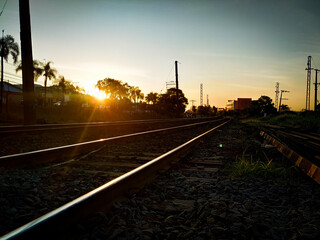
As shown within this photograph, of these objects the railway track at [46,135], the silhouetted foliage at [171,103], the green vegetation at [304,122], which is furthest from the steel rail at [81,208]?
the silhouetted foliage at [171,103]

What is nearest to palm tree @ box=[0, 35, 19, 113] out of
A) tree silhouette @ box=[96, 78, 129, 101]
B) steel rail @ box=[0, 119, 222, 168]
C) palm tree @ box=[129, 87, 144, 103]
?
steel rail @ box=[0, 119, 222, 168]

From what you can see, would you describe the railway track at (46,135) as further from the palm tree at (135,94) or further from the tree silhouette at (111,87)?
the palm tree at (135,94)

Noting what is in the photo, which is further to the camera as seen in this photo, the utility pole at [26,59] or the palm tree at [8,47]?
the palm tree at [8,47]

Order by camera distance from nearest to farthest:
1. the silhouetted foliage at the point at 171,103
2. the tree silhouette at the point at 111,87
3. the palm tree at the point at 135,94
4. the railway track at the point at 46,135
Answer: the railway track at the point at 46,135
the silhouetted foliage at the point at 171,103
the tree silhouette at the point at 111,87
the palm tree at the point at 135,94

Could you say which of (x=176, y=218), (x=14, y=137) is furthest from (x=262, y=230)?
(x=14, y=137)

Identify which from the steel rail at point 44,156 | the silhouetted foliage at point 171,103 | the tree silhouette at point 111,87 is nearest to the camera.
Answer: the steel rail at point 44,156

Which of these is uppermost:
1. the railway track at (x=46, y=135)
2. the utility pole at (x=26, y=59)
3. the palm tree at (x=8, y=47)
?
the palm tree at (x=8, y=47)

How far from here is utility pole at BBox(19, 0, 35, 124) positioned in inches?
310

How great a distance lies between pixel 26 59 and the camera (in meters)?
7.96

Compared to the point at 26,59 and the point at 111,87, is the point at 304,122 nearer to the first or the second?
the point at 26,59

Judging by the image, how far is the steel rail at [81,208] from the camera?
1035 mm

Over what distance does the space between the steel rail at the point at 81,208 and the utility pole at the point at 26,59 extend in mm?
7573

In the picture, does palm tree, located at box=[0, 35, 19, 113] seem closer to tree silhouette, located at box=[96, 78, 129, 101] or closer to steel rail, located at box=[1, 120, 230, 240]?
steel rail, located at box=[1, 120, 230, 240]

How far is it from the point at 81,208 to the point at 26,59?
343 inches
